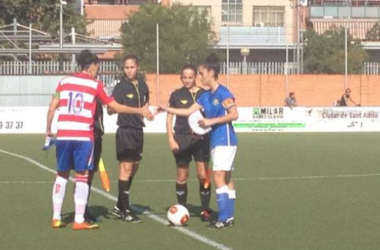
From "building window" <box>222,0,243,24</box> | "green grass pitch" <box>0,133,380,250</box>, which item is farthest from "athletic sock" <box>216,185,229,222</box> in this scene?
"building window" <box>222,0,243,24</box>

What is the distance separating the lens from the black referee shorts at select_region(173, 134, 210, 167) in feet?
43.0

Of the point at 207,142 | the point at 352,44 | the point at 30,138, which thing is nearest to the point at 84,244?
the point at 207,142

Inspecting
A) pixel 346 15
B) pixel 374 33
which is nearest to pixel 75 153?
pixel 374 33

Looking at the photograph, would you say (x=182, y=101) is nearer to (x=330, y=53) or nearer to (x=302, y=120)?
(x=302, y=120)

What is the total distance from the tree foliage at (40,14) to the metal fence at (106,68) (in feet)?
44.9

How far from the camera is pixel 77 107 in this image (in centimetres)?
1206

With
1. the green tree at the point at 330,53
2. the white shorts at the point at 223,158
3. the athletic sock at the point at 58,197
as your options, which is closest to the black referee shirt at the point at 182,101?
the white shorts at the point at 223,158

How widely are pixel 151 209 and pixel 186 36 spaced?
36494mm

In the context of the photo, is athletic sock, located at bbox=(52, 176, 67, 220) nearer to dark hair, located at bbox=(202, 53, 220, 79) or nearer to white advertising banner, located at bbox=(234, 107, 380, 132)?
dark hair, located at bbox=(202, 53, 220, 79)

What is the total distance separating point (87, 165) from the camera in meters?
12.1

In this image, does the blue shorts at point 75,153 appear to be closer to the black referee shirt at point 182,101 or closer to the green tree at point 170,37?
the black referee shirt at point 182,101

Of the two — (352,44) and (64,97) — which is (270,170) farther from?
(352,44)

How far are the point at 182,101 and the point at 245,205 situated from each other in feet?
6.64

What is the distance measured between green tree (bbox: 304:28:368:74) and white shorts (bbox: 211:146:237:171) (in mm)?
38912
